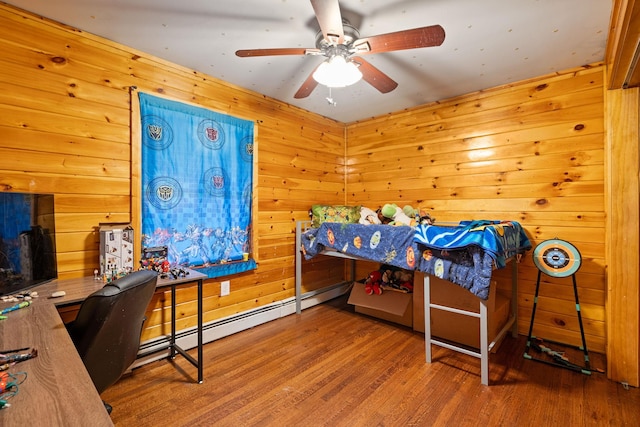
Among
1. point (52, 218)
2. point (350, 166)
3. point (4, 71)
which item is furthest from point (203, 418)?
point (350, 166)

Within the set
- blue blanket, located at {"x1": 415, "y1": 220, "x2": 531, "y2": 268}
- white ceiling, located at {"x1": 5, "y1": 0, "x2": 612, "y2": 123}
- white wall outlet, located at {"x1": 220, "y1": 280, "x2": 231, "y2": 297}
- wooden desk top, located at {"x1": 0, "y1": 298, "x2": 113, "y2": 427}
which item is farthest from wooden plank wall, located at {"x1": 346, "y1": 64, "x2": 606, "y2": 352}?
wooden desk top, located at {"x1": 0, "y1": 298, "x2": 113, "y2": 427}

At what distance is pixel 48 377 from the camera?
77 cm

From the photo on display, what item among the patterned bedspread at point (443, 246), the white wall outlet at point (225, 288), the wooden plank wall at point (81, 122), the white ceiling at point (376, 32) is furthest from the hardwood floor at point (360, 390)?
the white ceiling at point (376, 32)

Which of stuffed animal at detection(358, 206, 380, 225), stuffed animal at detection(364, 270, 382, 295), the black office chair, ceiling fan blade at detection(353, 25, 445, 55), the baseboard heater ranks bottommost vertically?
the baseboard heater

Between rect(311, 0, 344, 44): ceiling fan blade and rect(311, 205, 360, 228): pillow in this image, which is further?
rect(311, 205, 360, 228): pillow

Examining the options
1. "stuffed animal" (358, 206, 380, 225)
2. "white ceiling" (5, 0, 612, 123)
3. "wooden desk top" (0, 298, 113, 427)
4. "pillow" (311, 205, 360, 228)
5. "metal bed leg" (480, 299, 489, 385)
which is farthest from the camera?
"pillow" (311, 205, 360, 228)

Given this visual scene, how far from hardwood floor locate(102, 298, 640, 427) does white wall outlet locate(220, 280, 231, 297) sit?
1.37 feet

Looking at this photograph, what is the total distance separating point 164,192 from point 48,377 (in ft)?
5.55

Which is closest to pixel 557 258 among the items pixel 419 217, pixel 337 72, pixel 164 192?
pixel 419 217

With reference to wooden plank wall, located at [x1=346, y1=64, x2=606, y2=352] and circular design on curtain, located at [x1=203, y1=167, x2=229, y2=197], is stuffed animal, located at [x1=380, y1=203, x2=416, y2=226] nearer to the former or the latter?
wooden plank wall, located at [x1=346, y1=64, x2=606, y2=352]

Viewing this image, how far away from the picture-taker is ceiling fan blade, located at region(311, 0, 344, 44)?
4.19 ft

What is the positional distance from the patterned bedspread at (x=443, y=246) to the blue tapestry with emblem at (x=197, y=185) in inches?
36.0

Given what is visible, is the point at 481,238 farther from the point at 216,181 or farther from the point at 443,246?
the point at 216,181

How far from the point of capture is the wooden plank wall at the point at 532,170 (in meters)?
2.32
